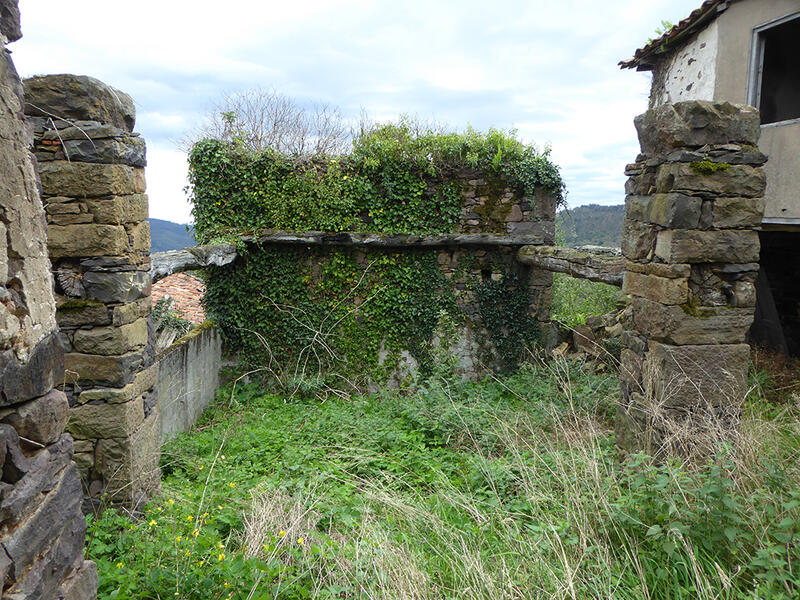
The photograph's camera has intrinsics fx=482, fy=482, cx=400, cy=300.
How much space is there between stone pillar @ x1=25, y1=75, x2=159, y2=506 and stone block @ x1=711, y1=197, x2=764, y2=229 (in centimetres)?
474

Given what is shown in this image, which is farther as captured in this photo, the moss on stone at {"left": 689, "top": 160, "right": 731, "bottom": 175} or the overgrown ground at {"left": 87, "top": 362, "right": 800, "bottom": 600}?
the moss on stone at {"left": 689, "top": 160, "right": 731, "bottom": 175}

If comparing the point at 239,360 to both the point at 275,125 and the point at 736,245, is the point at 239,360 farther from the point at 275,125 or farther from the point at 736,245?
the point at 736,245

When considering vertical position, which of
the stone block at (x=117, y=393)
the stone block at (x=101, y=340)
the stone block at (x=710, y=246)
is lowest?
the stone block at (x=117, y=393)

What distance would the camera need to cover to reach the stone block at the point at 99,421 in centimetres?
385

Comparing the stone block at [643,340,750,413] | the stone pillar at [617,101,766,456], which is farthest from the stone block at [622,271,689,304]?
the stone block at [643,340,750,413]

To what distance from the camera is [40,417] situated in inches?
59.5

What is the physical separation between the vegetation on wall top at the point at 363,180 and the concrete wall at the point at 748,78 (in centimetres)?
274

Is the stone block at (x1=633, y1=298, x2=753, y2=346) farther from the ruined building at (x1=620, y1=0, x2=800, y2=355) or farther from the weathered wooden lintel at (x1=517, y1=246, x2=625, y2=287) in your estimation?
the ruined building at (x1=620, y1=0, x2=800, y2=355)

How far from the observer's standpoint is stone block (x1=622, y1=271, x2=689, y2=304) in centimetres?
386

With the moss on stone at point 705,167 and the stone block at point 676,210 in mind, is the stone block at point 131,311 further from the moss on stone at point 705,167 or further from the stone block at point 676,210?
the moss on stone at point 705,167

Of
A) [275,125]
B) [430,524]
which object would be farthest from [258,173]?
[430,524]

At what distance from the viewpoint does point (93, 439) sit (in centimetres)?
390


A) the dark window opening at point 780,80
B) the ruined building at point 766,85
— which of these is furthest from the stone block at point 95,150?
the dark window opening at point 780,80

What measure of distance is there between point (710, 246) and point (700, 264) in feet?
0.55
